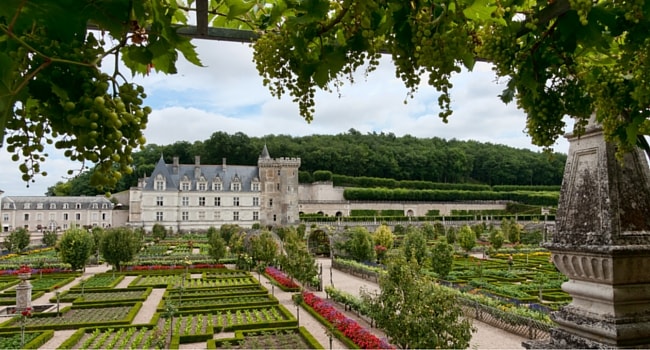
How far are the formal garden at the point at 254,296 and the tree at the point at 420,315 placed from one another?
0.11 ft

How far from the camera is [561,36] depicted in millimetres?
1715

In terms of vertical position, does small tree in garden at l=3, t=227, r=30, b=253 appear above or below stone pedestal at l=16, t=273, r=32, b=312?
above

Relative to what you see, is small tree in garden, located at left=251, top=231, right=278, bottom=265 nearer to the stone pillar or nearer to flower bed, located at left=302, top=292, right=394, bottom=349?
flower bed, located at left=302, top=292, right=394, bottom=349

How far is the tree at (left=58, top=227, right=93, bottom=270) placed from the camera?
68.8 feet

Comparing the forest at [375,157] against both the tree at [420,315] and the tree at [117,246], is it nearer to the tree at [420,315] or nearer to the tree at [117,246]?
the tree at [117,246]

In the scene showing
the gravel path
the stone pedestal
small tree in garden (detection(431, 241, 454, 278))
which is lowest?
the gravel path

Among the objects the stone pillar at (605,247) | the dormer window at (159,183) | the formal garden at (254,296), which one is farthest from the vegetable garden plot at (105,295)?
the dormer window at (159,183)

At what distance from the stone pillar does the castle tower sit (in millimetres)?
46097

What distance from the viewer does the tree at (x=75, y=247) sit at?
20984 mm

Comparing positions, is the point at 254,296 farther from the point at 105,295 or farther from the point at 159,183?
the point at 159,183

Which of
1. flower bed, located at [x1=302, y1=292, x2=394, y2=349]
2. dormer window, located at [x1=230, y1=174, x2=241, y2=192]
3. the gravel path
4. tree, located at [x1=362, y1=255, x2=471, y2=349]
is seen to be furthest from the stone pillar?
dormer window, located at [x1=230, y1=174, x2=241, y2=192]

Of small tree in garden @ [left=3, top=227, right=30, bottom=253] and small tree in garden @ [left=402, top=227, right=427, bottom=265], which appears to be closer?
small tree in garden @ [left=402, top=227, right=427, bottom=265]

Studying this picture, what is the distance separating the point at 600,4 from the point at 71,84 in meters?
1.73

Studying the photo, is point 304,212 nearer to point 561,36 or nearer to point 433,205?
point 433,205
